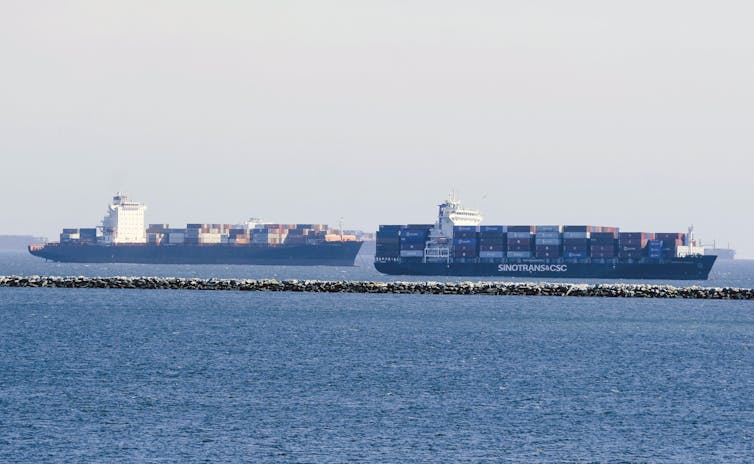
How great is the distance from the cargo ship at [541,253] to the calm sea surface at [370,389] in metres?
64.3

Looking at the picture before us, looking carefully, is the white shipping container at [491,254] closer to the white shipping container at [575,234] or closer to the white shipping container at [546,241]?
the white shipping container at [546,241]

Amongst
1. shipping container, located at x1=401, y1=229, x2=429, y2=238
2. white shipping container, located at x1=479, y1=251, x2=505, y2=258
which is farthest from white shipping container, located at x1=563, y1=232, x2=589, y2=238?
shipping container, located at x1=401, y1=229, x2=429, y2=238

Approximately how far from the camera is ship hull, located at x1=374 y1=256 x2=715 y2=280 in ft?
450

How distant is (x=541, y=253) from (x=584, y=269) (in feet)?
17.1

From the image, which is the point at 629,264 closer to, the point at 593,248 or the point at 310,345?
the point at 593,248

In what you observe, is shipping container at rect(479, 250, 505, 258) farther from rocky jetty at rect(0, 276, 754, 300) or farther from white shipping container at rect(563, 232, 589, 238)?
rocky jetty at rect(0, 276, 754, 300)

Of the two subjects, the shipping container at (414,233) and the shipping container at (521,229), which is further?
the shipping container at (414,233)

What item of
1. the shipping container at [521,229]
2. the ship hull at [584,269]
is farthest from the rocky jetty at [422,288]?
the shipping container at [521,229]

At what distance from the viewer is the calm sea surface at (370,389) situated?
29203 mm

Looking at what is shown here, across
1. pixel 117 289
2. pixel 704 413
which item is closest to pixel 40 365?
pixel 704 413

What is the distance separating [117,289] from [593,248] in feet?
185

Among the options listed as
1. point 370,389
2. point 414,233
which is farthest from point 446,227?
point 370,389

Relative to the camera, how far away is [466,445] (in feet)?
97.4

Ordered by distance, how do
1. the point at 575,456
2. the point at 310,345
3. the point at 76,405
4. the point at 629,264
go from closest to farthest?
1. the point at 575,456
2. the point at 76,405
3. the point at 310,345
4. the point at 629,264
